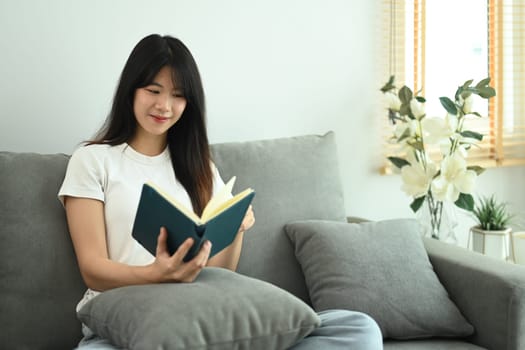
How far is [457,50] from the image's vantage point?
10.0 feet

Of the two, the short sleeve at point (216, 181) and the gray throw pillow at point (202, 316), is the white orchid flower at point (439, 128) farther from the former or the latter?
the gray throw pillow at point (202, 316)

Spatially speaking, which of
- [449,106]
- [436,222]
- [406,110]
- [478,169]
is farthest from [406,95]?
[436,222]

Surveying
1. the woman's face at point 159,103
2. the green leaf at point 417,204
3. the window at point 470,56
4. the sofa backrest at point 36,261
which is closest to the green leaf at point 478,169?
the green leaf at point 417,204

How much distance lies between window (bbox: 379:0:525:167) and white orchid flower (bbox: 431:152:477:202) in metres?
0.39

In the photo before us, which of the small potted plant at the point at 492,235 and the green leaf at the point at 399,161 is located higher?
the green leaf at the point at 399,161

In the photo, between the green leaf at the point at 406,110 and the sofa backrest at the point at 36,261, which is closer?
the sofa backrest at the point at 36,261

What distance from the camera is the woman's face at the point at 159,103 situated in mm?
1970

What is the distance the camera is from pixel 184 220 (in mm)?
1530

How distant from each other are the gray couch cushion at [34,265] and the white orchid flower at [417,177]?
126cm

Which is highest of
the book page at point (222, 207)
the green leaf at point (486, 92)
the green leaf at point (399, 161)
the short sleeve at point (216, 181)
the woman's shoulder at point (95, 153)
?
the green leaf at point (486, 92)

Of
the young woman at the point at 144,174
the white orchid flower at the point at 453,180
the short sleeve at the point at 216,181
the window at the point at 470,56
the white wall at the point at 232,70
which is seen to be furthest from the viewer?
the window at the point at 470,56

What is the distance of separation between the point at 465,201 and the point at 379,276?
2.35 ft

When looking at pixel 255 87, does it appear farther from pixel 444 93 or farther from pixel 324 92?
pixel 444 93

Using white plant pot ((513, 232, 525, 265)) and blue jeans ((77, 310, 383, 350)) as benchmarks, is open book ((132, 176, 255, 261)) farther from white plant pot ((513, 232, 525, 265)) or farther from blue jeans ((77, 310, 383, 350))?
white plant pot ((513, 232, 525, 265))
